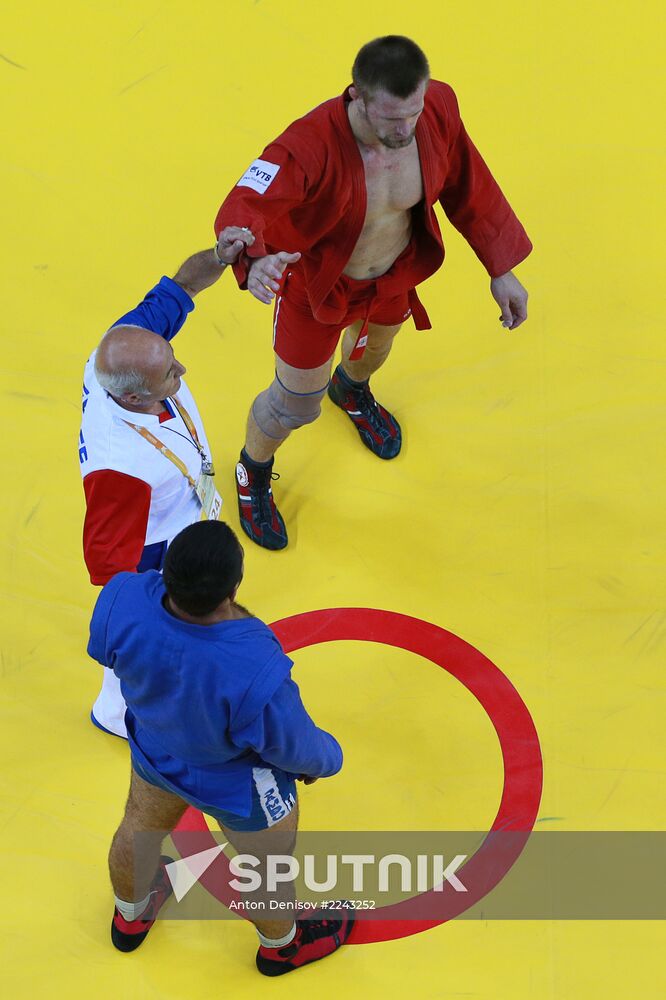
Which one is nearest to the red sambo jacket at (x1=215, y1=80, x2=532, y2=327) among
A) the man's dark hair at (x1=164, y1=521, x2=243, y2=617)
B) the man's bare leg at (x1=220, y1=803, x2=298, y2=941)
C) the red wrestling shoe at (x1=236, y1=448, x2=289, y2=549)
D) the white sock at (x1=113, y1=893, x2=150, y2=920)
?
the red wrestling shoe at (x1=236, y1=448, x2=289, y2=549)

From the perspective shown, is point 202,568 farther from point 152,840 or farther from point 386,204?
point 386,204

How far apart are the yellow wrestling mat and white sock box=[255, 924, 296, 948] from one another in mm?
143

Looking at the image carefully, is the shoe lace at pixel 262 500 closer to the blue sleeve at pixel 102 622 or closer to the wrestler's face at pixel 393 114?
the wrestler's face at pixel 393 114

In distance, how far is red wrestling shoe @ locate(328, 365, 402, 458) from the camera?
4023 mm

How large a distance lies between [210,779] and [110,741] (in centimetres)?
102

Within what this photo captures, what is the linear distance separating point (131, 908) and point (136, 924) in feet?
0.29

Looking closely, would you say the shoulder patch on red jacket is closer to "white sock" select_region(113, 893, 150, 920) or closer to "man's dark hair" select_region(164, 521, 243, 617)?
"man's dark hair" select_region(164, 521, 243, 617)

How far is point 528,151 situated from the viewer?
4.66 meters

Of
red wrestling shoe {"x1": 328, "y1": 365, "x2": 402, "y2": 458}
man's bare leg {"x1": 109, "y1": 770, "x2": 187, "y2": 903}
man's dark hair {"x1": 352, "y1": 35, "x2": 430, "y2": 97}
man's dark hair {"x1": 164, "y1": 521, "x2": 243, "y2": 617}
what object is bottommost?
man's bare leg {"x1": 109, "y1": 770, "x2": 187, "y2": 903}

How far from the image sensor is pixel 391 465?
403cm

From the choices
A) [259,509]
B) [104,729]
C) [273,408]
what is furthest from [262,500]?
[104,729]

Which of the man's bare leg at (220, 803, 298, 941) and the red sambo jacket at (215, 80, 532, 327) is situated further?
the red sambo jacket at (215, 80, 532, 327)

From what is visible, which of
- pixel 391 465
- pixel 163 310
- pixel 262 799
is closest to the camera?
pixel 262 799

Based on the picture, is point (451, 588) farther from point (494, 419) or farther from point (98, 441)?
point (98, 441)
